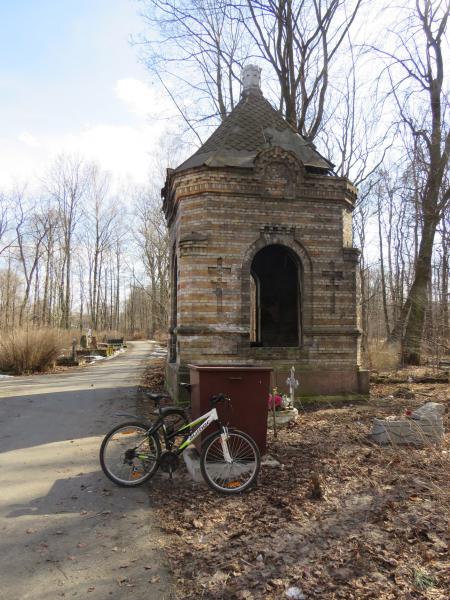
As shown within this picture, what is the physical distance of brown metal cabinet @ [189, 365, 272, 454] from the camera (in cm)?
586

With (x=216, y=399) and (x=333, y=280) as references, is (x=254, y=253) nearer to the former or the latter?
(x=333, y=280)

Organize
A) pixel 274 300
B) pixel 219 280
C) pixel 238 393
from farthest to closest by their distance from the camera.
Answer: pixel 274 300 → pixel 219 280 → pixel 238 393

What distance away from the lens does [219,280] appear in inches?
410

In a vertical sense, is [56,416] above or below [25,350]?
below

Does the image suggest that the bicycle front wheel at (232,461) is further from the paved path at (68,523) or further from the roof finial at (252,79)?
the roof finial at (252,79)

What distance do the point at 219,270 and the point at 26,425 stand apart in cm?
493

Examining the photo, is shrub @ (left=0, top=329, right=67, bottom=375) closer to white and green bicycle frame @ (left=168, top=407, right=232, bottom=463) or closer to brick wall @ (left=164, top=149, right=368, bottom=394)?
brick wall @ (left=164, top=149, right=368, bottom=394)

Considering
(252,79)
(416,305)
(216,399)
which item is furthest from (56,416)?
(416,305)

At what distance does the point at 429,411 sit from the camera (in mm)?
7285

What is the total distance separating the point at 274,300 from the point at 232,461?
10.3 meters

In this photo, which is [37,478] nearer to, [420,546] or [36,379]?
[420,546]

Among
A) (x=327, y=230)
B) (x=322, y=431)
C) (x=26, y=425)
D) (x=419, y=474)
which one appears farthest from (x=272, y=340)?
(x=419, y=474)

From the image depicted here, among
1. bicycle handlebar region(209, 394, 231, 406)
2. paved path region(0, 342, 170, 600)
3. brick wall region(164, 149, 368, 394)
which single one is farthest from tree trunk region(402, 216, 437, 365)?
paved path region(0, 342, 170, 600)

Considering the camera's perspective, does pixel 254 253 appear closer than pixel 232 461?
No
